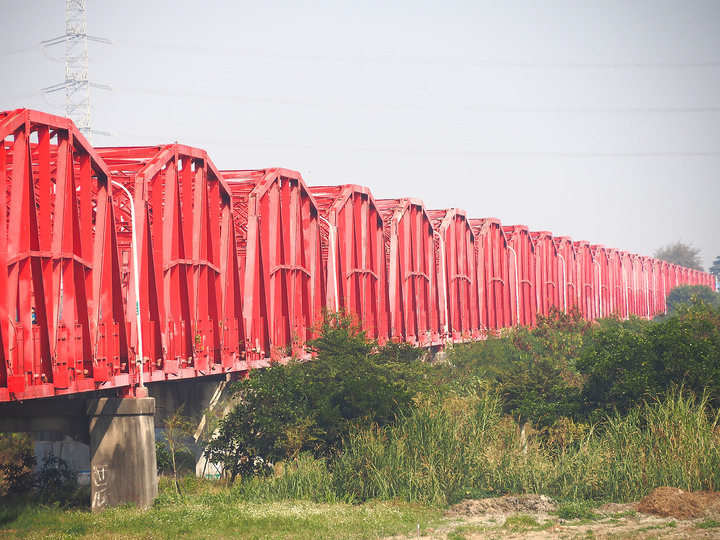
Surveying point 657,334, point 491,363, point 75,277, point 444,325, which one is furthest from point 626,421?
point 444,325

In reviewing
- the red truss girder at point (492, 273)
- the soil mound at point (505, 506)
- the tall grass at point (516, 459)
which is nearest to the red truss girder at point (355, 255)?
the tall grass at point (516, 459)

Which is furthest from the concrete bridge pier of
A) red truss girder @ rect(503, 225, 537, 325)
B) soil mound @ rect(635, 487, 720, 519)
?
red truss girder @ rect(503, 225, 537, 325)

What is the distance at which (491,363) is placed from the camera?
166 feet

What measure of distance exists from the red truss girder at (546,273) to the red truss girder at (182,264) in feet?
184

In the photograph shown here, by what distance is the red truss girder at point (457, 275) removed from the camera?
66.7 meters

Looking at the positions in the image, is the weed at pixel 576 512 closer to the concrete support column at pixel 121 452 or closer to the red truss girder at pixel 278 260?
the concrete support column at pixel 121 452

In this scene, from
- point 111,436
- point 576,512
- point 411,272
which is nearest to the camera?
point 576,512

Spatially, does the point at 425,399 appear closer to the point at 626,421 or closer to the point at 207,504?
the point at 626,421

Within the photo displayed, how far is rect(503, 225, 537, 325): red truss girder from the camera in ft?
277

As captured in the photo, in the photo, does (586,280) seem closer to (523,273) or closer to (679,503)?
(523,273)

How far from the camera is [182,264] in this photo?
105ft

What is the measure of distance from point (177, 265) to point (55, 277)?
7750 mm

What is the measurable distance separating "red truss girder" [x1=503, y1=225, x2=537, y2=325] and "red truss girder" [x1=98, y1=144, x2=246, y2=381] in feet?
164

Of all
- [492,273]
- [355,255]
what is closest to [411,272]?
[355,255]
